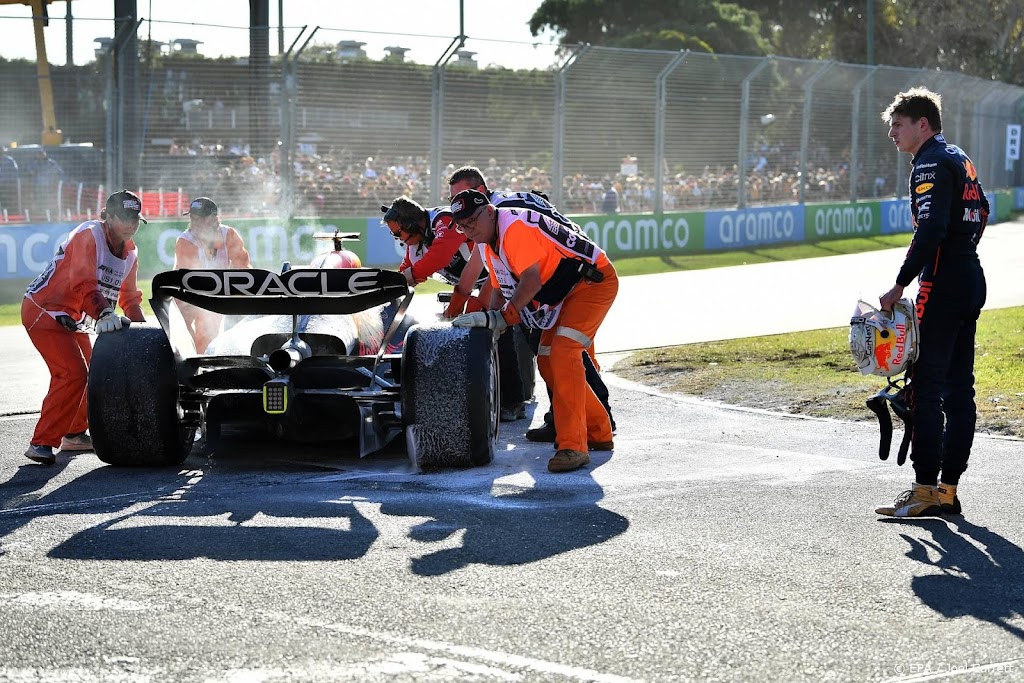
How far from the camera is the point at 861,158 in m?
32.7

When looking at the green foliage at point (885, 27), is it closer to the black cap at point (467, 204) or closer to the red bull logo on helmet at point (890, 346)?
the black cap at point (467, 204)

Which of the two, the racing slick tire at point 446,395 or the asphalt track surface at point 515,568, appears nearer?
the asphalt track surface at point 515,568

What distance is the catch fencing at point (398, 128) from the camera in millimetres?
18391

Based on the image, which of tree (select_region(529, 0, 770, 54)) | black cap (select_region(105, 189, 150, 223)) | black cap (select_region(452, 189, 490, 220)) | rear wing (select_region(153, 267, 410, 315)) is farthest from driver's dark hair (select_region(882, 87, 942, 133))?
tree (select_region(529, 0, 770, 54))

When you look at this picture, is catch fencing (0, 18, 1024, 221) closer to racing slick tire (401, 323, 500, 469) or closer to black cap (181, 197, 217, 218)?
black cap (181, 197, 217, 218)

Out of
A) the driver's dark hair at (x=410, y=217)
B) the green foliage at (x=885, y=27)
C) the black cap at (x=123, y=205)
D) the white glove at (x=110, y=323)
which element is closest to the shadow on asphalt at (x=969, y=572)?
the driver's dark hair at (x=410, y=217)

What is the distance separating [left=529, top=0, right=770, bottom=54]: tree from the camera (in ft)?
172

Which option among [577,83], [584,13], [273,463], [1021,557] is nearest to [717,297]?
[577,83]

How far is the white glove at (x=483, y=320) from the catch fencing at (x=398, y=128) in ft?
39.8

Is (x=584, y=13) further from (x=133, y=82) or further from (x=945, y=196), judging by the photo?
(x=945, y=196)

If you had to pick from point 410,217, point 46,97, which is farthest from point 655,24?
point 410,217

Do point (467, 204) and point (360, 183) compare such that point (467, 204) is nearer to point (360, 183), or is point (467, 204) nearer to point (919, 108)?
point (919, 108)

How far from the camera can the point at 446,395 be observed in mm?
7078

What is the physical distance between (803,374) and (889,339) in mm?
4793
